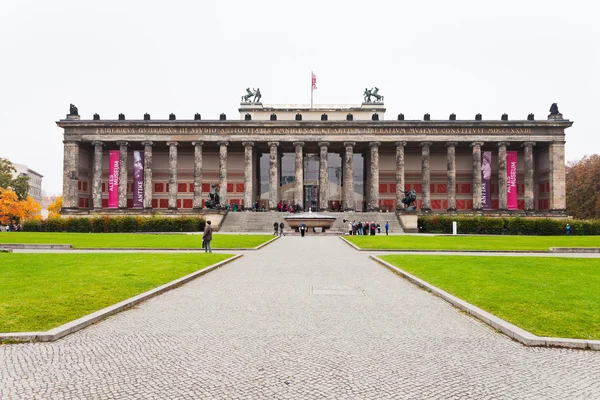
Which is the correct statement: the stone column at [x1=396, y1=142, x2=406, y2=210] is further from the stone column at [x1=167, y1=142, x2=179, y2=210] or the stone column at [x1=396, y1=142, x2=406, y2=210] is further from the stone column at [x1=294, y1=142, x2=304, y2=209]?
the stone column at [x1=167, y1=142, x2=179, y2=210]

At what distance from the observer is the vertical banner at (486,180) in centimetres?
6850

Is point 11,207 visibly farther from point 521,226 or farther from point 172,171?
point 521,226

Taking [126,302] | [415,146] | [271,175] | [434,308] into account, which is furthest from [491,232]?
[126,302]

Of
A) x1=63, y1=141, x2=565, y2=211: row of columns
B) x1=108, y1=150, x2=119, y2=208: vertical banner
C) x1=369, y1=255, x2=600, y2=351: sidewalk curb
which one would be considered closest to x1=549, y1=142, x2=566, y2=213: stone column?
x1=63, y1=141, x2=565, y2=211: row of columns

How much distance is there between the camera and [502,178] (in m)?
69.5

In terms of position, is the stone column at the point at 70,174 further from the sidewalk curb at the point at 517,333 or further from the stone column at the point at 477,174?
the sidewalk curb at the point at 517,333

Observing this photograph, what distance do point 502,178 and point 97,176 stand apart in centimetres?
5975

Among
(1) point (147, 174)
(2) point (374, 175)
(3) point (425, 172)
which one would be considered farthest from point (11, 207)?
(3) point (425, 172)

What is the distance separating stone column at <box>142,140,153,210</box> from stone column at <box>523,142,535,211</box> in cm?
5512

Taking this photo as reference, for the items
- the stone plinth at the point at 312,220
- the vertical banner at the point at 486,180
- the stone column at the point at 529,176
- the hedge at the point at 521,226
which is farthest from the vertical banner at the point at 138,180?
the stone column at the point at 529,176

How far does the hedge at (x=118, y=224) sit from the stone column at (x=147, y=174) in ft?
55.5

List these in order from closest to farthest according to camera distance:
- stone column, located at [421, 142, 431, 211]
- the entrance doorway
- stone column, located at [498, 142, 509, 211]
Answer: stone column, located at [498, 142, 509, 211] < stone column, located at [421, 142, 431, 211] < the entrance doorway

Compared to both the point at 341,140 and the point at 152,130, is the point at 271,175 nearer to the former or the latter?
the point at 341,140

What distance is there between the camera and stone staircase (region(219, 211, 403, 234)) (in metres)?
56.8
